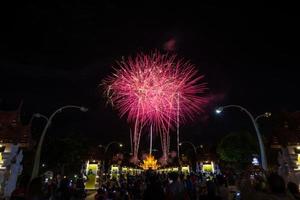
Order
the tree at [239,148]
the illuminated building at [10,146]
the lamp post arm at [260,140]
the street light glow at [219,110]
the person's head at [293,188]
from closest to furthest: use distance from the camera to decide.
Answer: the person's head at [293,188], the lamp post arm at [260,140], the street light glow at [219,110], the illuminated building at [10,146], the tree at [239,148]

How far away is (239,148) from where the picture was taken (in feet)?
185

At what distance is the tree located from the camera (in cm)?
5607

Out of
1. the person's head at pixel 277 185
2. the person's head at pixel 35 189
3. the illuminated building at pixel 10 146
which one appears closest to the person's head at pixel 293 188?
the person's head at pixel 277 185

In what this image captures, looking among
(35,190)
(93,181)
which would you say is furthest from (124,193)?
(93,181)

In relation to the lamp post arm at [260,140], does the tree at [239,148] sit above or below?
above

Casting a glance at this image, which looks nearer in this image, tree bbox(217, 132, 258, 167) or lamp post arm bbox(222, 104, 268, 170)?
lamp post arm bbox(222, 104, 268, 170)

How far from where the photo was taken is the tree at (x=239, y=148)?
56066mm

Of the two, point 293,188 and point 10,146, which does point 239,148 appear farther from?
point 293,188

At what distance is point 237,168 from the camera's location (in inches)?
2311

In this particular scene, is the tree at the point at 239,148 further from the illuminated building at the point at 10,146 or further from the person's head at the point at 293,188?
the person's head at the point at 293,188

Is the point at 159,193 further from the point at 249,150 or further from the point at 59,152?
the point at 249,150

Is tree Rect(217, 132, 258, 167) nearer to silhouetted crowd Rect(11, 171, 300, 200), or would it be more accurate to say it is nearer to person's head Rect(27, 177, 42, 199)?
silhouetted crowd Rect(11, 171, 300, 200)

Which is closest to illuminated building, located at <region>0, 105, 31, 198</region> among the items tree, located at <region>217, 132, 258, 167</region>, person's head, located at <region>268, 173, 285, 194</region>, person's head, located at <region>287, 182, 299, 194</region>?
person's head, located at <region>287, 182, 299, 194</region>

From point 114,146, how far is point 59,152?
4348 cm
